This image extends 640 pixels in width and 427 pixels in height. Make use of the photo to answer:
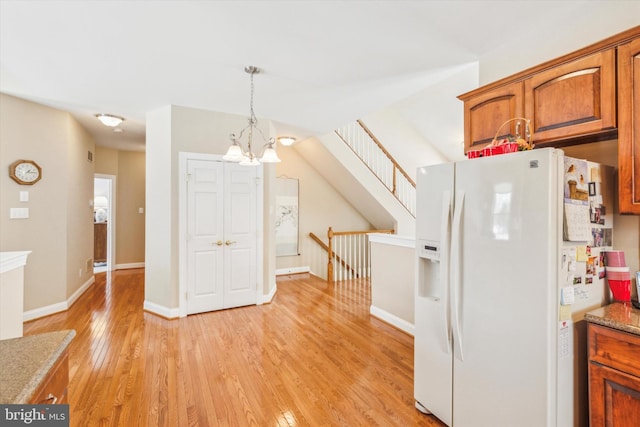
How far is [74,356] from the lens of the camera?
2.80 metres

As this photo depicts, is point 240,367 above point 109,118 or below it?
below

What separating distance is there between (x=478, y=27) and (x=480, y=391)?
2.39 meters

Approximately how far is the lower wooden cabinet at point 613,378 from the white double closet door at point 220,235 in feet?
12.0

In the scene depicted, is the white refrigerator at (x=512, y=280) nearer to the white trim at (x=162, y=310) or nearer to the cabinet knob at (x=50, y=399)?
the cabinet knob at (x=50, y=399)

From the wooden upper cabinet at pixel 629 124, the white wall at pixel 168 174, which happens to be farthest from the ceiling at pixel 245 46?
the wooden upper cabinet at pixel 629 124

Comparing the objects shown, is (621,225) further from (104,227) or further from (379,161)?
(104,227)

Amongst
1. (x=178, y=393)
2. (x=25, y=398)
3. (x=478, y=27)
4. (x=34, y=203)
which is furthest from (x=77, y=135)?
(x=478, y=27)

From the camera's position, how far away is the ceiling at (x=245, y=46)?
1961 millimetres

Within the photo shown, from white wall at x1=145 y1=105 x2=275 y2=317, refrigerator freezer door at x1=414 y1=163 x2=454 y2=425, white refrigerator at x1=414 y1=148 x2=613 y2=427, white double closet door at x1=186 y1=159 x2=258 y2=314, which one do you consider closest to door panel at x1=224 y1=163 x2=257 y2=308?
white double closet door at x1=186 y1=159 x2=258 y2=314

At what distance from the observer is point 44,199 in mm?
3879

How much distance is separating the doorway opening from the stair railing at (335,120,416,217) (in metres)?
5.13

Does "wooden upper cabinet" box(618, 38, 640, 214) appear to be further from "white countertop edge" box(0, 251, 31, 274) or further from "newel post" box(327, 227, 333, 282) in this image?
"newel post" box(327, 227, 333, 282)

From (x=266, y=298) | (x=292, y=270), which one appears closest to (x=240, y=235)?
(x=266, y=298)

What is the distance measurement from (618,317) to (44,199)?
18.4 feet
